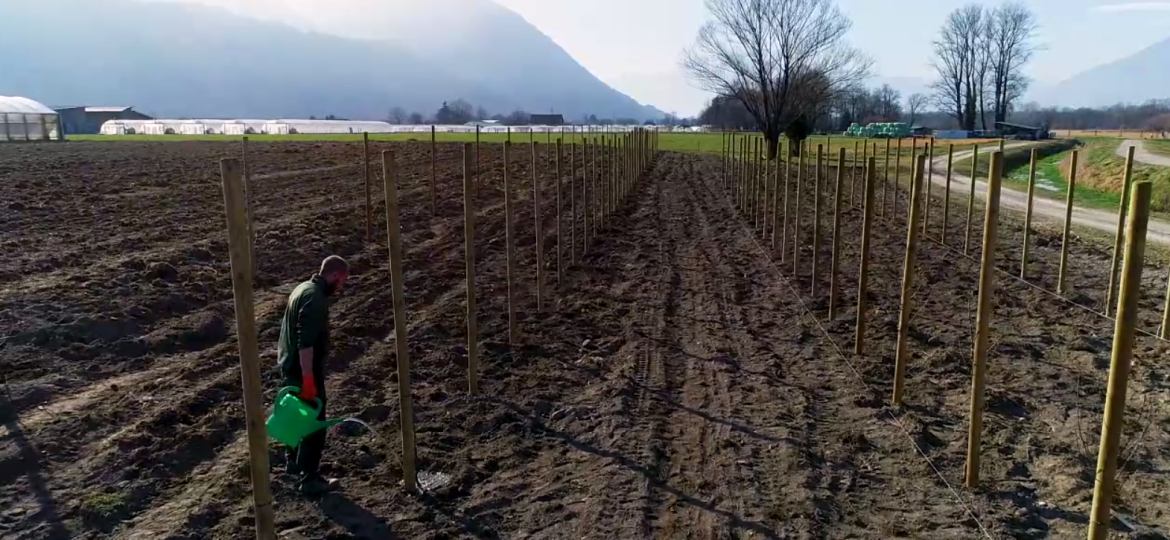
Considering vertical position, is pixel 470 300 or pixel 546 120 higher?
pixel 546 120

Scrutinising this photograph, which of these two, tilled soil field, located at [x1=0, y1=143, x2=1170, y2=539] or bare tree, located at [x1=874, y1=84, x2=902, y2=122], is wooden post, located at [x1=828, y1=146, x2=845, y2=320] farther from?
bare tree, located at [x1=874, y1=84, x2=902, y2=122]

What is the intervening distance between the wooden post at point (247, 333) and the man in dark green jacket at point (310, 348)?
152cm

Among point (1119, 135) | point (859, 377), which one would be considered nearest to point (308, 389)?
point (859, 377)

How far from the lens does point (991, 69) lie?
88.4 metres

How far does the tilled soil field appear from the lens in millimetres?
5031

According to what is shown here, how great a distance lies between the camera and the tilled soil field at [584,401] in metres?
5.03

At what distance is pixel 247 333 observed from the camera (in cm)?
355

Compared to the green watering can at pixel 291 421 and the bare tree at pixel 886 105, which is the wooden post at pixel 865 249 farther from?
the bare tree at pixel 886 105

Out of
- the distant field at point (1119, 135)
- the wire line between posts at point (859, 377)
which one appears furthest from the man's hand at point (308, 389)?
the distant field at point (1119, 135)

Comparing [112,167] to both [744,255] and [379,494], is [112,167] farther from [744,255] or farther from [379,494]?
[379,494]

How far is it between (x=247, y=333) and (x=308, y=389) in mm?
1693

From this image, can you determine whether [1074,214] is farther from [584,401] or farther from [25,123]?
[25,123]

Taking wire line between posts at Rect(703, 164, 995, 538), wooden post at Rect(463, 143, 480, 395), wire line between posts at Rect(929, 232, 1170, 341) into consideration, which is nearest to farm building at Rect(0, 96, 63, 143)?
wire line between posts at Rect(703, 164, 995, 538)

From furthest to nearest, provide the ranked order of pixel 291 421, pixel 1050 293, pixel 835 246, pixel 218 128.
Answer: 1. pixel 218 128
2. pixel 1050 293
3. pixel 835 246
4. pixel 291 421
